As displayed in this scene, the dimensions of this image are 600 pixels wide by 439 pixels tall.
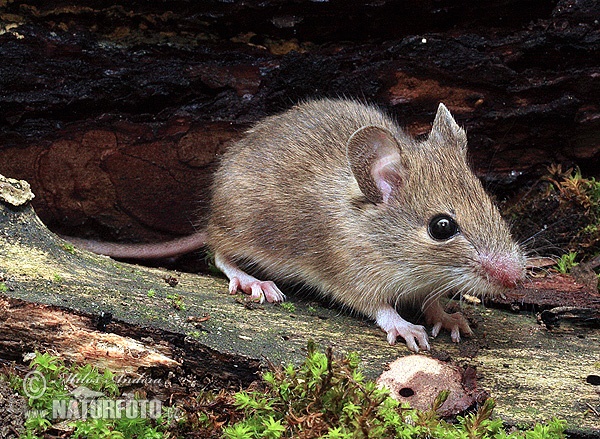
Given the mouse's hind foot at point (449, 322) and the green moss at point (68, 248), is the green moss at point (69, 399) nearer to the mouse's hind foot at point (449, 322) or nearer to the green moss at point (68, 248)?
the green moss at point (68, 248)

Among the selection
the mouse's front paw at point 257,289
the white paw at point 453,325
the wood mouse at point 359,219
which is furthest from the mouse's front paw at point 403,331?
the mouse's front paw at point 257,289

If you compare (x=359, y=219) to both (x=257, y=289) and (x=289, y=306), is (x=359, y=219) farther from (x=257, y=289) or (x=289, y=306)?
(x=257, y=289)

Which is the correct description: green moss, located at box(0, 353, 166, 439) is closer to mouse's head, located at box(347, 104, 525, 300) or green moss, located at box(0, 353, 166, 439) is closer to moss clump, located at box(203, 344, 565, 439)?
moss clump, located at box(203, 344, 565, 439)

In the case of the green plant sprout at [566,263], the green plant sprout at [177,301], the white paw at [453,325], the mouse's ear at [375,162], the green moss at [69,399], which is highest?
the mouse's ear at [375,162]

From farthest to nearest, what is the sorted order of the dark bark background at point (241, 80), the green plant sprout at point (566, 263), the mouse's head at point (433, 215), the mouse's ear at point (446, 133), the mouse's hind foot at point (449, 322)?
the green plant sprout at point (566, 263) → the dark bark background at point (241, 80) → the mouse's ear at point (446, 133) → the mouse's hind foot at point (449, 322) → the mouse's head at point (433, 215)

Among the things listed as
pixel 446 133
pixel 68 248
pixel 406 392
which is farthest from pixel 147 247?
pixel 406 392
